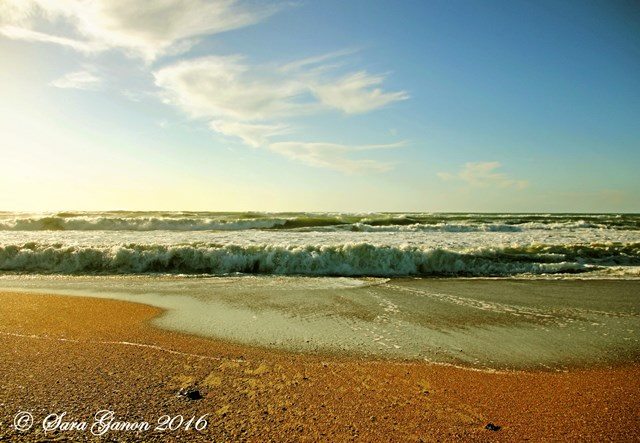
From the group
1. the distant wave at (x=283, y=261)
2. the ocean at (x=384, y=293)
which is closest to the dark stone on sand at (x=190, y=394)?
the ocean at (x=384, y=293)

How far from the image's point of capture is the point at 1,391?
11.6 feet

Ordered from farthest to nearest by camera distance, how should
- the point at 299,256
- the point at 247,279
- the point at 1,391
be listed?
the point at 299,256 < the point at 247,279 < the point at 1,391

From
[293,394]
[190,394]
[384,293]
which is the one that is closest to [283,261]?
[384,293]

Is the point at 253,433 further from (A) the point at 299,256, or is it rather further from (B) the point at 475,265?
(B) the point at 475,265

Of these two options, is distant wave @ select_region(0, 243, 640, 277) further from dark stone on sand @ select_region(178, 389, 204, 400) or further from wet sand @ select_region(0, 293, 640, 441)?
dark stone on sand @ select_region(178, 389, 204, 400)

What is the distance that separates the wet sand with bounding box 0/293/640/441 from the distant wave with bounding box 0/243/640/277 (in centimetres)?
820

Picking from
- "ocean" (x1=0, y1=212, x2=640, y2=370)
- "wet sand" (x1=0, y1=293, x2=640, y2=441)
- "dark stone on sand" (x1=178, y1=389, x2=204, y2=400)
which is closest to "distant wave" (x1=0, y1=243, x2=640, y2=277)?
"ocean" (x1=0, y1=212, x2=640, y2=370)

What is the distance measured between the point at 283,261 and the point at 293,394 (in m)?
9.93

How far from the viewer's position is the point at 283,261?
44.5ft

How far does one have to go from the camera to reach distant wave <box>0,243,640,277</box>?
13.2 metres

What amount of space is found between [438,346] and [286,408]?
2732 millimetres

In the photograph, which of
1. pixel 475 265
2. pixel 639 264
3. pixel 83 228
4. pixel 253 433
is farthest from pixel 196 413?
pixel 83 228

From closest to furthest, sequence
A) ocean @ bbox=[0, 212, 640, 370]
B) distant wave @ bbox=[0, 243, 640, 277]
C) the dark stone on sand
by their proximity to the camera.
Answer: the dark stone on sand < ocean @ bbox=[0, 212, 640, 370] < distant wave @ bbox=[0, 243, 640, 277]

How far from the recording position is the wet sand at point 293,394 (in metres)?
3.03
